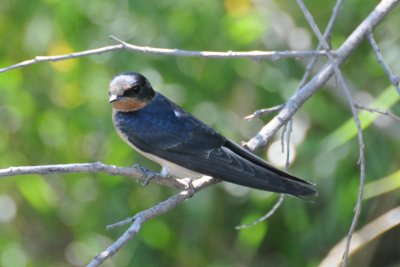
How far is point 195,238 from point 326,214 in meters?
0.54

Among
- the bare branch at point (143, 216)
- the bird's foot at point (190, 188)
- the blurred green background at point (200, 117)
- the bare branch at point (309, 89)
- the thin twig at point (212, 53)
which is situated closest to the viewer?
the bare branch at point (143, 216)

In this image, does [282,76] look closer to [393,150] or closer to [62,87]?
[393,150]

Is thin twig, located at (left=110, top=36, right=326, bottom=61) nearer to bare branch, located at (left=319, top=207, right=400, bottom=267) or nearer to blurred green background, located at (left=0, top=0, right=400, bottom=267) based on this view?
bare branch, located at (left=319, top=207, right=400, bottom=267)

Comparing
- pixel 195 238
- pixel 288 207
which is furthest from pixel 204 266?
pixel 288 207

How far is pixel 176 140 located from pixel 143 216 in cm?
78

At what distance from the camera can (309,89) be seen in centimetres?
256

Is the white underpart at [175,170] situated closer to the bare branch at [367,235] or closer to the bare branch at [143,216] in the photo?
the bare branch at [143,216]

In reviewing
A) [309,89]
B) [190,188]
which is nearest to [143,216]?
[190,188]

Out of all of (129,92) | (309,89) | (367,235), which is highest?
(309,89)

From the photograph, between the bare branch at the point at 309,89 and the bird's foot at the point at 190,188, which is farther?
the bare branch at the point at 309,89

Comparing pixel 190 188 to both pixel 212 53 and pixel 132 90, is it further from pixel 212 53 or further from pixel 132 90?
pixel 132 90

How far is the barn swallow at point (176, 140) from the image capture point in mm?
2553

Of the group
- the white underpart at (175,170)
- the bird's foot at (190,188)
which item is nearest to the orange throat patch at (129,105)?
the white underpart at (175,170)

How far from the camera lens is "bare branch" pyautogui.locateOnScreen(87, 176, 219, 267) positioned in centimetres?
190
